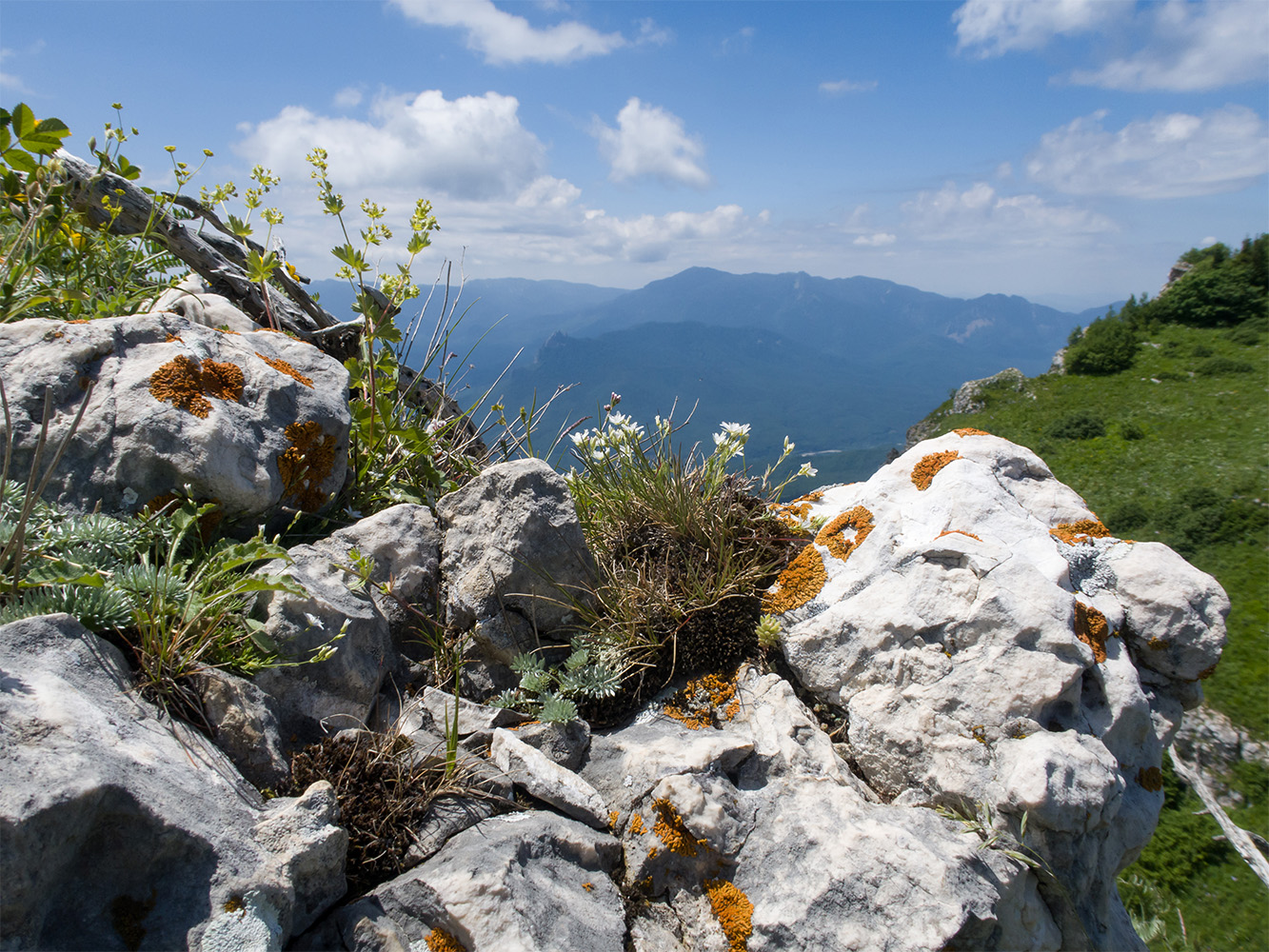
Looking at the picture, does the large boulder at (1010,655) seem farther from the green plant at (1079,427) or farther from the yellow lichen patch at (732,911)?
the green plant at (1079,427)

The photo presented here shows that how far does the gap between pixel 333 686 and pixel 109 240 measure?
4.83 meters

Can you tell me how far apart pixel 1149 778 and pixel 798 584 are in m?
2.36

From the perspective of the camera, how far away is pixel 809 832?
3148 millimetres

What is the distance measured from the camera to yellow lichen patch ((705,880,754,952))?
2920 mm

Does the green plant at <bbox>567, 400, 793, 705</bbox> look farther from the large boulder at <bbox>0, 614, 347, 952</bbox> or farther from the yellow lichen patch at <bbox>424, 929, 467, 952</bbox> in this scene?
the large boulder at <bbox>0, 614, 347, 952</bbox>

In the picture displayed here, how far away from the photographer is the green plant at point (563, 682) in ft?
12.3

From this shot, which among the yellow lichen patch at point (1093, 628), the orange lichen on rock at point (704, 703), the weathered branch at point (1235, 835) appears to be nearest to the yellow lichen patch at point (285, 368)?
the orange lichen on rock at point (704, 703)

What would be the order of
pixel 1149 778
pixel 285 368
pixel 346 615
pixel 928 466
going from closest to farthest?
1. pixel 346 615
2. pixel 1149 778
3. pixel 285 368
4. pixel 928 466

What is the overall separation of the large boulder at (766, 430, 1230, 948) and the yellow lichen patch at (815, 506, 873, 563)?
0.04ft

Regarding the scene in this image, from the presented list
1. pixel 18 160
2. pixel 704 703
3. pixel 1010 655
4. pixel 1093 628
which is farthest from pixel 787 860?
pixel 18 160

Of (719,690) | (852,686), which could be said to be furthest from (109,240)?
(852,686)

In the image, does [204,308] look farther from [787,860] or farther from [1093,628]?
[1093,628]

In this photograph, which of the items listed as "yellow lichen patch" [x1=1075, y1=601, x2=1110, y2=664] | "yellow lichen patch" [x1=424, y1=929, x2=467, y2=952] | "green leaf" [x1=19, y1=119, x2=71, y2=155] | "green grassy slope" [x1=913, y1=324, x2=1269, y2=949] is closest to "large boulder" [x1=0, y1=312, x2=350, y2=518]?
"green leaf" [x1=19, y1=119, x2=71, y2=155]

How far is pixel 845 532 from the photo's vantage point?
4.62m
